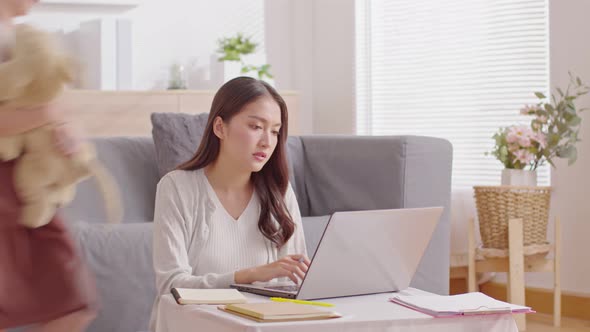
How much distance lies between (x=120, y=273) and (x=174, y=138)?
728 mm

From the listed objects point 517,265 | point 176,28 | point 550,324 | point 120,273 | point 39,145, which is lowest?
point 550,324

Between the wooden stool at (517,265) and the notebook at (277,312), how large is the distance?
8.00 ft

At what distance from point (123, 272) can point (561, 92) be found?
2268mm

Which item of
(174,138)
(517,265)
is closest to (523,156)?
(517,265)

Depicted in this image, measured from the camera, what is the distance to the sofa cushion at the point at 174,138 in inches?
133

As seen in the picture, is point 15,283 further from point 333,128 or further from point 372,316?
point 333,128

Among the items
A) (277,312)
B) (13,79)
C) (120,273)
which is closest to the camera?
(13,79)

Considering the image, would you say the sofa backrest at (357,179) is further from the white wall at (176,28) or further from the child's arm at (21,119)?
the child's arm at (21,119)

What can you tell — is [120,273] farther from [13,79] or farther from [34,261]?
[13,79]

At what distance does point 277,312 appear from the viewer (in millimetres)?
1562

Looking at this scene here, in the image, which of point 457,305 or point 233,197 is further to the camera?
point 233,197

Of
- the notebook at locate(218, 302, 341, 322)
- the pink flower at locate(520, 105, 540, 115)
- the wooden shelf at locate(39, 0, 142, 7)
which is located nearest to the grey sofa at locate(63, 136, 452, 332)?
the pink flower at locate(520, 105, 540, 115)

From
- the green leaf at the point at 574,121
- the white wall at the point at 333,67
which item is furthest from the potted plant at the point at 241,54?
the green leaf at the point at 574,121

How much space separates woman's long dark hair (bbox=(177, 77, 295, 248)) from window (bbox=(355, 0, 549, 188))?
7.61 feet
